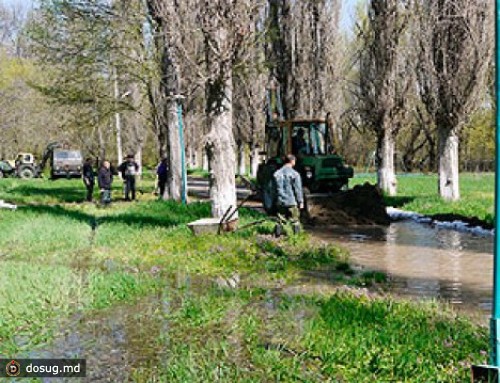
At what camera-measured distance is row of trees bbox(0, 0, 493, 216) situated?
1463 centimetres

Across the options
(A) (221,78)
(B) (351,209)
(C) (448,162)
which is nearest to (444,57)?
(C) (448,162)

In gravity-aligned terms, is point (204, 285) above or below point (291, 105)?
below

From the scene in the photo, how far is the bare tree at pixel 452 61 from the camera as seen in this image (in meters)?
19.2

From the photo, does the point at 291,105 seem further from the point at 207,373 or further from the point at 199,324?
the point at 207,373

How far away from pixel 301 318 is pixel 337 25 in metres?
23.9

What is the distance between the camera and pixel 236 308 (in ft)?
25.4

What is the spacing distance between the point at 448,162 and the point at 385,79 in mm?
4724

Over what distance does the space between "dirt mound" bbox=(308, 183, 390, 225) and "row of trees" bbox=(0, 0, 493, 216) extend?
10.3 feet

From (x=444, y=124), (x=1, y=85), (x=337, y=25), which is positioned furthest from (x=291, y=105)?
(x=1, y=85)

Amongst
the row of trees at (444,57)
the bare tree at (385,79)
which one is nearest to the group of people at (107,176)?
the bare tree at (385,79)

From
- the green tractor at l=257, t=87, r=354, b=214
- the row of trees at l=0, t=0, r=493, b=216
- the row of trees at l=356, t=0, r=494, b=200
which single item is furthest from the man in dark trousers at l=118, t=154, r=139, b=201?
the row of trees at l=356, t=0, r=494, b=200

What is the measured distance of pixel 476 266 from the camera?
10.9 meters

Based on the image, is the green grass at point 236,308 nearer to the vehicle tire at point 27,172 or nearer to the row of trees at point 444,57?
the row of trees at point 444,57

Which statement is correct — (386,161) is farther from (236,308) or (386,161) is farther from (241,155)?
(241,155)
